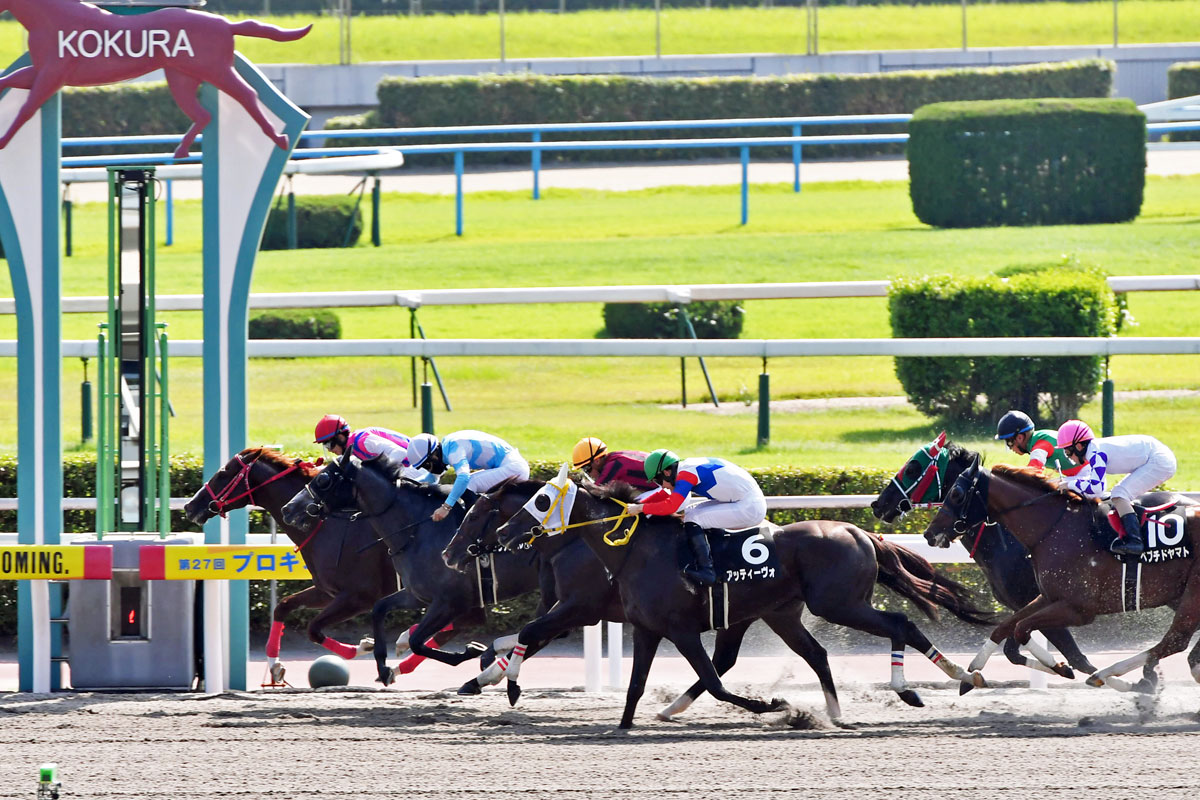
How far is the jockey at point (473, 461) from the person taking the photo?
8180 mm

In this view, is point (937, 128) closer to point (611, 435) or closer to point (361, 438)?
point (611, 435)

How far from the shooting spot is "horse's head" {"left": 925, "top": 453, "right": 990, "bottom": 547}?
7688 mm

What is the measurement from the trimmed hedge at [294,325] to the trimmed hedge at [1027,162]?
566cm

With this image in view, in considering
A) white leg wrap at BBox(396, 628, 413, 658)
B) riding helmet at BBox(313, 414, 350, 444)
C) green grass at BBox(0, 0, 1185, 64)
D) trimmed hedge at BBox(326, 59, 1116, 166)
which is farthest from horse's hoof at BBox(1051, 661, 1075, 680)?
green grass at BBox(0, 0, 1185, 64)

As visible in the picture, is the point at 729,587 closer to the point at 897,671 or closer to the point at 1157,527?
the point at 897,671

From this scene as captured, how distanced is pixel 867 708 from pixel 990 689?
2.61ft

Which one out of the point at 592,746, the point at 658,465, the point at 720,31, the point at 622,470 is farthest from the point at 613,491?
the point at 720,31

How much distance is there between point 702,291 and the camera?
13.2m

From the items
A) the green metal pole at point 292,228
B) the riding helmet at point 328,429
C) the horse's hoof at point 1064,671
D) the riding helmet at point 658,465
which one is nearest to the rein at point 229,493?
the riding helmet at point 328,429

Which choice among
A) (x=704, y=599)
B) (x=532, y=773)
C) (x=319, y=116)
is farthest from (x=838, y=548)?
(x=319, y=116)

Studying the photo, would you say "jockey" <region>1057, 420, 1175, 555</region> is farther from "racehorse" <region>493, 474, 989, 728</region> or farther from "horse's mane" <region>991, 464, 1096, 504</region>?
"racehorse" <region>493, 474, 989, 728</region>

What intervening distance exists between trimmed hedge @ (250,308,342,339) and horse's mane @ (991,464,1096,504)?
684 cm

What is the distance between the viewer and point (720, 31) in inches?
1126

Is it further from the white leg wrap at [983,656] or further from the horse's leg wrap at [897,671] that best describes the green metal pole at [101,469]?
the white leg wrap at [983,656]
